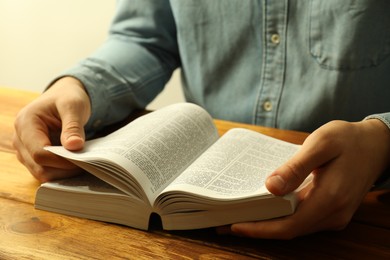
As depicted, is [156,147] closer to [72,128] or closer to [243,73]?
[72,128]

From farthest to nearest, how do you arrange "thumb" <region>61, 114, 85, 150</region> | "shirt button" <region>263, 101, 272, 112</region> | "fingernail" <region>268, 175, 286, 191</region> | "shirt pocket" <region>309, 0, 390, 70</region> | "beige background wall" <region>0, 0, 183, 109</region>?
"beige background wall" <region>0, 0, 183, 109</region> < "shirt button" <region>263, 101, 272, 112</region> < "shirt pocket" <region>309, 0, 390, 70</region> < "thumb" <region>61, 114, 85, 150</region> < "fingernail" <region>268, 175, 286, 191</region>

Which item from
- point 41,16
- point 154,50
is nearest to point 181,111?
point 154,50

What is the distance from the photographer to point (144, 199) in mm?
659

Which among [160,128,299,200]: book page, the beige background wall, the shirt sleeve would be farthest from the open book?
the beige background wall

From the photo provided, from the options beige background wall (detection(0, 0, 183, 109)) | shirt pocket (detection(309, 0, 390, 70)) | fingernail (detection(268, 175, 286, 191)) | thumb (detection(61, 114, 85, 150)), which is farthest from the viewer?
beige background wall (detection(0, 0, 183, 109))

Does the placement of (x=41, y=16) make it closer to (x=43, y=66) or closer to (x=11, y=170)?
(x=43, y=66)

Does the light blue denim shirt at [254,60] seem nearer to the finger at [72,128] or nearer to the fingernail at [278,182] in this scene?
the finger at [72,128]

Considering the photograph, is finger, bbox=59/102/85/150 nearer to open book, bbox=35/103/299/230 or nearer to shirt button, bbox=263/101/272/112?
open book, bbox=35/103/299/230

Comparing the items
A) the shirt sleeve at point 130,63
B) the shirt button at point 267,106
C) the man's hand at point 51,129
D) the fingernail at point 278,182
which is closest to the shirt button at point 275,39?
the shirt button at point 267,106

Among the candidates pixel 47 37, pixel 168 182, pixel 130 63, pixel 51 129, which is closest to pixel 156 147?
pixel 168 182

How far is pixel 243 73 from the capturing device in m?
1.08

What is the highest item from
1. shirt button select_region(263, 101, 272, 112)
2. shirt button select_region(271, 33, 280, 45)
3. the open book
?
shirt button select_region(271, 33, 280, 45)

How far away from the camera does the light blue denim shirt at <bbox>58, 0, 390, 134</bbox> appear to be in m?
0.96

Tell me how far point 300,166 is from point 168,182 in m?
0.18
